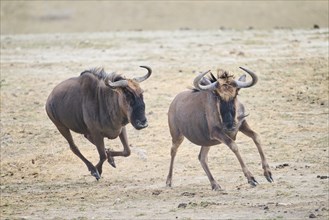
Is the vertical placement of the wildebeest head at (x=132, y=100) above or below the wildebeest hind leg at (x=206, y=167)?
above

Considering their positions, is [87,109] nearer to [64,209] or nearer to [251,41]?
[64,209]

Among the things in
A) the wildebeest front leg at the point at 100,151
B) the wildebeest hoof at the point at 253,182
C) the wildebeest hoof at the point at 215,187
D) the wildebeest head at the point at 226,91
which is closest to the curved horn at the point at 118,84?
the wildebeest front leg at the point at 100,151

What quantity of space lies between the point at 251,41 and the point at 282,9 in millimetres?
12114

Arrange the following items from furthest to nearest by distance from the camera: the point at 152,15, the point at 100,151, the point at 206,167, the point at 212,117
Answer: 1. the point at 152,15
2. the point at 100,151
3. the point at 206,167
4. the point at 212,117

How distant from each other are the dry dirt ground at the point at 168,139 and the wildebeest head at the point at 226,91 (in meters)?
0.88

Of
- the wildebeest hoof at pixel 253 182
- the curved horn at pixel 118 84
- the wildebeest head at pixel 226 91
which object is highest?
the curved horn at pixel 118 84

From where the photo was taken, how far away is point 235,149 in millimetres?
14414

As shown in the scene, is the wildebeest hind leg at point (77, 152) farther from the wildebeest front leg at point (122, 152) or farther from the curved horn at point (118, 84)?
the curved horn at point (118, 84)

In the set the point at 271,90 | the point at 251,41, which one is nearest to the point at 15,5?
the point at 251,41

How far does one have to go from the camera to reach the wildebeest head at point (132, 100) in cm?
1553

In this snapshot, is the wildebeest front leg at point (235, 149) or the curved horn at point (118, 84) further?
the curved horn at point (118, 84)

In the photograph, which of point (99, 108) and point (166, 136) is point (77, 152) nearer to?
point (99, 108)

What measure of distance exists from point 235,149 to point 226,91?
80cm

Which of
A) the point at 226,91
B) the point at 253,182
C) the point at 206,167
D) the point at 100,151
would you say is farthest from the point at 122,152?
the point at 253,182
